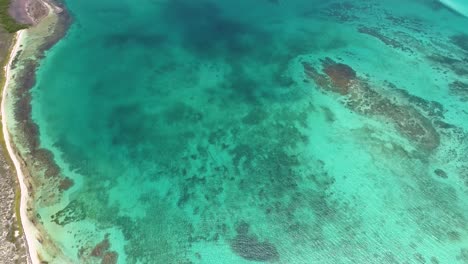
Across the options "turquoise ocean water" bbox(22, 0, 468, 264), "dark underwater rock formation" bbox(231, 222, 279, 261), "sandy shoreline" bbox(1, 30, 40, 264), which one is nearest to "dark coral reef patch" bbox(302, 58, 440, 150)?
"turquoise ocean water" bbox(22, 0, 468, 264)

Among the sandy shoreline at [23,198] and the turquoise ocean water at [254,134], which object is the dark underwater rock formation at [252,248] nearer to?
the turquoise ocean water at [254,134]

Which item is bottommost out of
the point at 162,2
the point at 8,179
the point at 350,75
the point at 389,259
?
the point at 389,259

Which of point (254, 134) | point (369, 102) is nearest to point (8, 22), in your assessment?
point (254, 134)

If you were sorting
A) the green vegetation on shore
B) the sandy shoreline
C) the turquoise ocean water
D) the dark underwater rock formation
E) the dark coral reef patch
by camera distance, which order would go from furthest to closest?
the green vegetation on shore → the dark coral reef patch → the turquoise ocean water → the dark underwater rock formation → the sandy shoreline

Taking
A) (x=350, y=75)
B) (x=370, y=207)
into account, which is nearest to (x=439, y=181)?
(x=370, y=207)

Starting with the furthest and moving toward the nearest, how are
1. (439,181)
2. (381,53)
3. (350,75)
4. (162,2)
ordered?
(162,2) < (381,53) < (350,75) < (439,181)

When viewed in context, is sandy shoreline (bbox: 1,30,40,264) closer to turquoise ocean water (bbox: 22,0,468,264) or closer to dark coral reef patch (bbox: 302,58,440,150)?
turquoise ocean water (bbox: 22,0,468,264)

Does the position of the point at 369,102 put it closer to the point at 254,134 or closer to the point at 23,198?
the point at 254,134

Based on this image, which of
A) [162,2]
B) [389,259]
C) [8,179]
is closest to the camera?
[389,259]

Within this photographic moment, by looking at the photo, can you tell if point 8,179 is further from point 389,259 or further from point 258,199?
point 389,259
